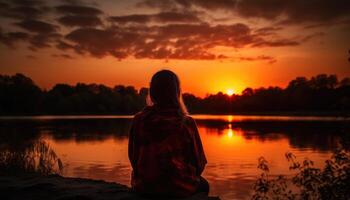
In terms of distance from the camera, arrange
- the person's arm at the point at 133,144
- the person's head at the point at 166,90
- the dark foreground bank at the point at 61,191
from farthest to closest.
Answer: the dark foreground bank at the point at 61,191
the person's arm at the point at 133,144
the person's head at the point at 166,90

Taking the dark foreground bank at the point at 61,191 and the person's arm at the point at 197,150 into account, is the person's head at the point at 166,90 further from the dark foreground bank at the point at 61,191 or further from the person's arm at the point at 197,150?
the dark foreground bank at the point at 61,191

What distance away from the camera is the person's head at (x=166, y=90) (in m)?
4.85

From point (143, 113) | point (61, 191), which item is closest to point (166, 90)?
point (143, 113)

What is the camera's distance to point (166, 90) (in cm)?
486

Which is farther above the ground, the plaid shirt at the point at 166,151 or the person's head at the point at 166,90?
the person's head at the point at 166,90

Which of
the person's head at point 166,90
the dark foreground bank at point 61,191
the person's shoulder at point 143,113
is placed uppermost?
the person's head at point 166,90

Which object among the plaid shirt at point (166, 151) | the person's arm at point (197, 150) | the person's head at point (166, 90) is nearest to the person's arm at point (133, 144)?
the plaid shirt at point (166, 151)

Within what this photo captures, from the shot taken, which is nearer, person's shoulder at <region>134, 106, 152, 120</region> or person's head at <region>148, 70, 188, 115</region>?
person's head at <region>148, 70, 188, 115</region>

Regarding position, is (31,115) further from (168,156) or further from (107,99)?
(168,156)

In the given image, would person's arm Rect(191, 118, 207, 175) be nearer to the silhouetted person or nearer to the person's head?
the silhouetted person

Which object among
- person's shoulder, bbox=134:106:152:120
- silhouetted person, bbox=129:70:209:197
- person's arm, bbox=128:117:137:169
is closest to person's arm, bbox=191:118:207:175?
silhouetted person, bbox=129:70:209:197

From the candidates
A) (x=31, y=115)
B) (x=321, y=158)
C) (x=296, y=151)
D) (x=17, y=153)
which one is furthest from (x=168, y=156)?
(x=31, y=115)

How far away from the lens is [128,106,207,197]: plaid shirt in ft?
16.0

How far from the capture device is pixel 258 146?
29.6 m
